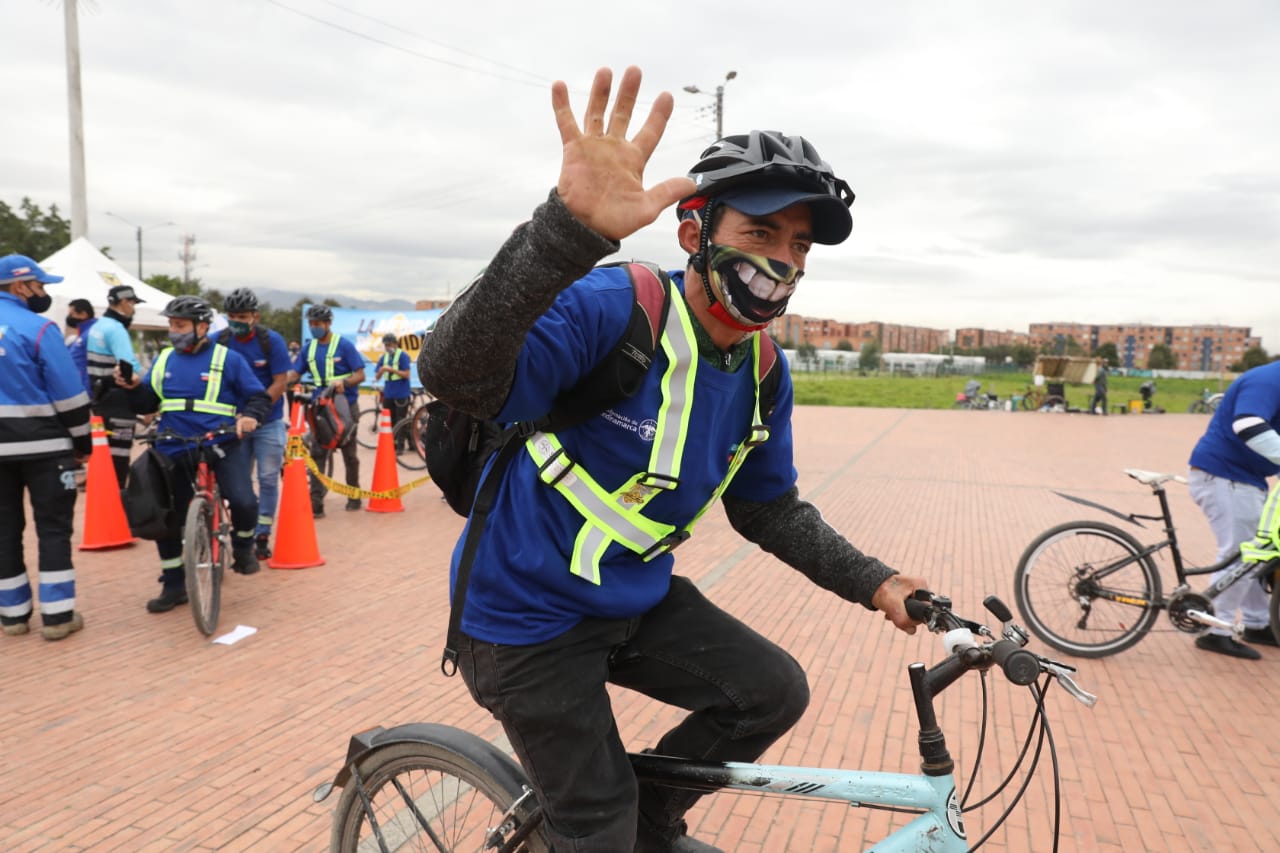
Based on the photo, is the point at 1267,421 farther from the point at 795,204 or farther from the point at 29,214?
the point at 29,214

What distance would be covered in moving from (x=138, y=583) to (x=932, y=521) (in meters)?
7.48

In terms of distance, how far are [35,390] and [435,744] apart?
4.05 m

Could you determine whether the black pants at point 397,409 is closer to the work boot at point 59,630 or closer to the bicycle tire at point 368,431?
the bicycle tire at point 368,431

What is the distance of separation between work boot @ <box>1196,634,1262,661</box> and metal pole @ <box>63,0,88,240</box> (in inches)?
691

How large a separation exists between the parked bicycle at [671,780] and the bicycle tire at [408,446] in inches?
368

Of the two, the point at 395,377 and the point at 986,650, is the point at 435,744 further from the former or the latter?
the point at 395,377

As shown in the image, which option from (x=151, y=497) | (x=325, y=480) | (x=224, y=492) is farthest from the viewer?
(x=325, y=480)

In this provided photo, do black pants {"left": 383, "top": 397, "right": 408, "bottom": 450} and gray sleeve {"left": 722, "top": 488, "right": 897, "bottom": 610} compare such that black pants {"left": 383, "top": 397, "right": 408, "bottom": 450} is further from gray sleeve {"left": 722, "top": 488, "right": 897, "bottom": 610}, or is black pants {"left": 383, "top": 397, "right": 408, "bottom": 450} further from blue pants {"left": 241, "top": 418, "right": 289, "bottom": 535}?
gray sleeve {"left": 722, "top": 488, "right": 897, "bottom": 610}

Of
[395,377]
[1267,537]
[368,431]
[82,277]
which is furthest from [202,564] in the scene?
[368,431]

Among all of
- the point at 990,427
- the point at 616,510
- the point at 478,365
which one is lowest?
the point at 990,427

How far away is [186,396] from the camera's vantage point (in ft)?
17.9

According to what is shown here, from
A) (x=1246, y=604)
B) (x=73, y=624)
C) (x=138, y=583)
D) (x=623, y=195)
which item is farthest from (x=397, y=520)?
(x=623, y=195)

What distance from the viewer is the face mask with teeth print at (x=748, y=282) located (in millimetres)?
1798

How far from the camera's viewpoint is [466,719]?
157 inches
